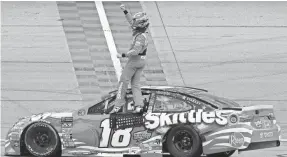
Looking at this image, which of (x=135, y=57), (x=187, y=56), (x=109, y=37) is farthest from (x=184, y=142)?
(x=109, y=37)

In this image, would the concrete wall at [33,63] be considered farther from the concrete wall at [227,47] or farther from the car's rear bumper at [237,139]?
the car's rear bumper at [237,139]

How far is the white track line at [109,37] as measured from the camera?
21.4m

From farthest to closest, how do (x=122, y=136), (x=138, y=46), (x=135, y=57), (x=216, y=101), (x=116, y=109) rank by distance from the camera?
(x=135, y=57) → (x=138, y=46) → (x=116, y=109) → (x=122, y=136) → (x=216, y=101)

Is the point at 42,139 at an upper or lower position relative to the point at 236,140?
upper

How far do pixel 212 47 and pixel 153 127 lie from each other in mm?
8557

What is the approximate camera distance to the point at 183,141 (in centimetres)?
1349

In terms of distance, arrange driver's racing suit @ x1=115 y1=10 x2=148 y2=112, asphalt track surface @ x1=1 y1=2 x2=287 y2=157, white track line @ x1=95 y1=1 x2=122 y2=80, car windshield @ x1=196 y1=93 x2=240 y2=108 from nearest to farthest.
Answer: car windshield @ x1=196 y1=93 x2=240 y2=108, driver's racing suit @ x1=115 y1=10 x2=148 y2=112, asphalt track surface @ x1=1 y1=2 x2=287 y2=157, white track line @ x1=95 y1=1 x2=122 y2=80

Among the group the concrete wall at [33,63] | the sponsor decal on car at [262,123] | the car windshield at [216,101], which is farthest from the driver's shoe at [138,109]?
the concrete wall at [33,63]

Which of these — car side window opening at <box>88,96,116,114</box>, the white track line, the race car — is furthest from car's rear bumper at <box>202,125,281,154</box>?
the white track line

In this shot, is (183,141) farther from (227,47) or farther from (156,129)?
(227,47)

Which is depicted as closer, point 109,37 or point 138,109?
point 138,109

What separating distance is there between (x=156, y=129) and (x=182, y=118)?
0.46 metres

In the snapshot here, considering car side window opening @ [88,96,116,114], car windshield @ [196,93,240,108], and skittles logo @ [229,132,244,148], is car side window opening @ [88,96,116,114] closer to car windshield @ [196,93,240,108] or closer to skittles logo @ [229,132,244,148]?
car windshield @ [196,93,240,108]

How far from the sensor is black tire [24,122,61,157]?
14.2 m
